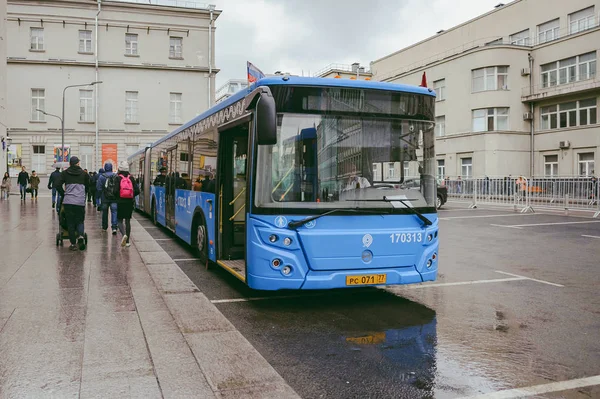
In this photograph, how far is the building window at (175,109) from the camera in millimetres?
50750

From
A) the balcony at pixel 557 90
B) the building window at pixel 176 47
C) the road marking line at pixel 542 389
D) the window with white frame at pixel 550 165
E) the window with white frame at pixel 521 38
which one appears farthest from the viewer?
the building window at pixel 176 47

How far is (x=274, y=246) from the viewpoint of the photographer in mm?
6445

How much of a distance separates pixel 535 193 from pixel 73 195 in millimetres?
19932

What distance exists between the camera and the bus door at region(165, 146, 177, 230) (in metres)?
13.1

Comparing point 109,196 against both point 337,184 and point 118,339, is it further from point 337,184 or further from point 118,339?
point 118,339

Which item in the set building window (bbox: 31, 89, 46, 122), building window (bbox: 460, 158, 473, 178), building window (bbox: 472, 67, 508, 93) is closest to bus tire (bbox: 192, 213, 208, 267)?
building window (bbox: 460, 158, 473, 178)

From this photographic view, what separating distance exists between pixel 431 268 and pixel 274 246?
2124 mm

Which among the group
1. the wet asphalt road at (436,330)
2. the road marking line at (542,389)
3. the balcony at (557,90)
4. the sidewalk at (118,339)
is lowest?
the road marking line at (542,389)

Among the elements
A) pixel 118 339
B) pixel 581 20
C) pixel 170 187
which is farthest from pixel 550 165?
pixel 118 339

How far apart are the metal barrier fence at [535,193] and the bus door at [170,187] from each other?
16.3m

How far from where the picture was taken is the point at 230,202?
8.32m

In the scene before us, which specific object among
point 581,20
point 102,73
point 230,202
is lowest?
point 230,202

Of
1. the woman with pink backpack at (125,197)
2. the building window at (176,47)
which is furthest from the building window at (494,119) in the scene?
the woman with pink backpack at (125,197)

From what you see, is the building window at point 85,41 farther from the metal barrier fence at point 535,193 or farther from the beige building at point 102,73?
the metal barrier fence at point 535,193
